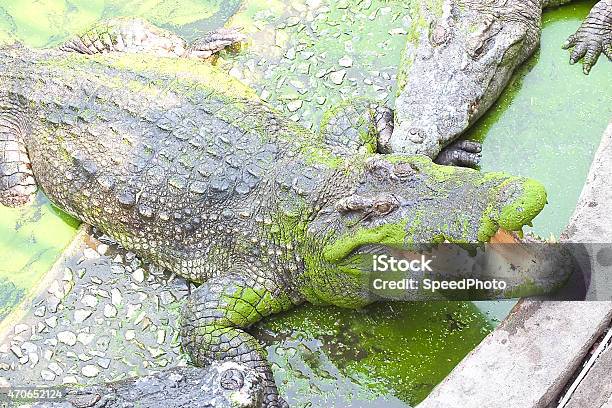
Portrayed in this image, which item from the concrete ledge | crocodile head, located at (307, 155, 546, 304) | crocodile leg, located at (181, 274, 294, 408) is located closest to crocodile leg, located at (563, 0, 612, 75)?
crocodile head, located at (307, 155, 546, 304)

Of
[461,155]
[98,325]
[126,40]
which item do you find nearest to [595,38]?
[461,155]

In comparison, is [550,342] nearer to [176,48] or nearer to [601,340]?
[601,340]

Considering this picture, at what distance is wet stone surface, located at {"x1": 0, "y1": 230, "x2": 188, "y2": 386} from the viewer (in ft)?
14.6

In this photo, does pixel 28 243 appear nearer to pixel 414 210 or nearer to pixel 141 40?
pixel 141 40

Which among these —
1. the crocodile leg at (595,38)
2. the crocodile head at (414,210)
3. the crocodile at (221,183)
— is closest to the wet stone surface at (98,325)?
the crocodile at (221,183)

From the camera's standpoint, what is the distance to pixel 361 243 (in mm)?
3896

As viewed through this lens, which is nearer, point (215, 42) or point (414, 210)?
point (414, 210)

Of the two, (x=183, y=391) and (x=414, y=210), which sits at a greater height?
(x=414, y=210)

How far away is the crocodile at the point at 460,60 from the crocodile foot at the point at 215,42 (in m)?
1.25

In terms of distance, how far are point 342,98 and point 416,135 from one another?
845 millimetres

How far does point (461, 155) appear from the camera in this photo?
15.9 ft

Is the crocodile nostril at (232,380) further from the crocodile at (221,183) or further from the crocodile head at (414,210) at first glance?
the crocodile head at (414,210)

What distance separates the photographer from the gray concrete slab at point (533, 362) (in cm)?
344

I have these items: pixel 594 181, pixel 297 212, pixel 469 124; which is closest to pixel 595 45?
pixel 469 124
